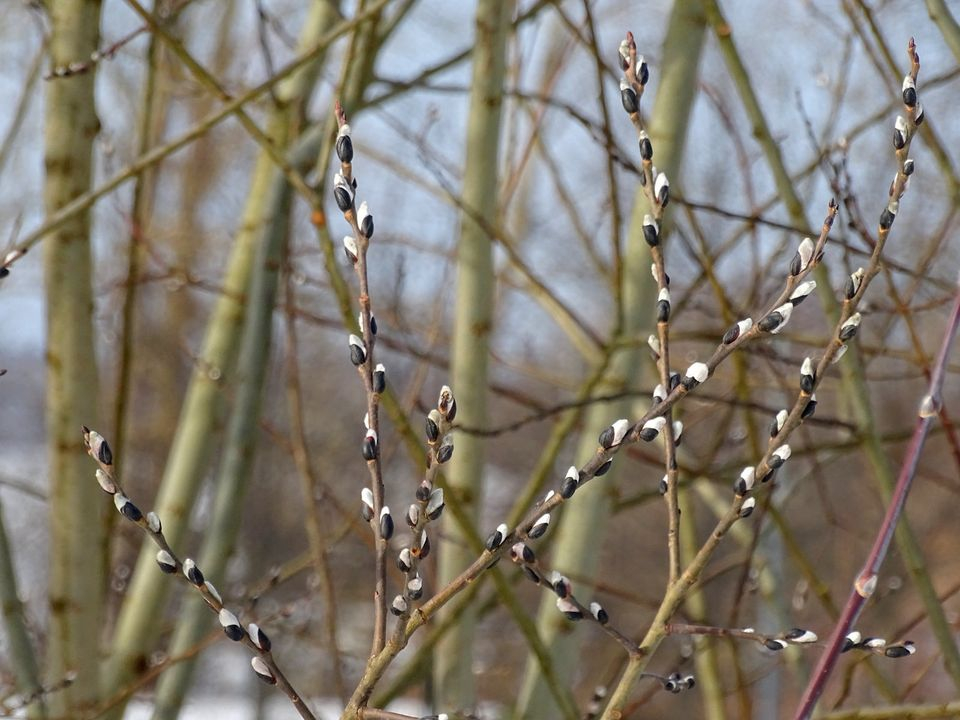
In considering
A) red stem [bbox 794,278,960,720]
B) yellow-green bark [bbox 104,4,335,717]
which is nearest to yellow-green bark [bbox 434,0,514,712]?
yellow-green bark [bbox 104,4,335,717]

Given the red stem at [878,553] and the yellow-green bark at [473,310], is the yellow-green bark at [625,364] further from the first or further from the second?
the red stem at [878,553]

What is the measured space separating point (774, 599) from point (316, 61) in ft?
4.02

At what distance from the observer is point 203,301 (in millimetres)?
8336

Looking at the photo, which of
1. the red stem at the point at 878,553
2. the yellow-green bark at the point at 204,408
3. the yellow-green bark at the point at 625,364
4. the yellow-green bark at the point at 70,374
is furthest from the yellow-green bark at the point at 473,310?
the red stem at the point at 878,553

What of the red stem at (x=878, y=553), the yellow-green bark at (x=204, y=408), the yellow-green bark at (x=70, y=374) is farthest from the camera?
the yellow-green bark at (x=204, y=408)

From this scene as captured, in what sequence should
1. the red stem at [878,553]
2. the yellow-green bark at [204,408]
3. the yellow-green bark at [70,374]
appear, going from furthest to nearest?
1. the yellow-green bark at [204,408]
2. the yellow-green bark at [70,374]
3. the red stem at [878,553]

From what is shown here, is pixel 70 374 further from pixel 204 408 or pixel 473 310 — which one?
pixel 473 310

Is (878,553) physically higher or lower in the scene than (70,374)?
lower

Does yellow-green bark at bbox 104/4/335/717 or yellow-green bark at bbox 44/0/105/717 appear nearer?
yellow-green bark at bbox 44/0/105/717

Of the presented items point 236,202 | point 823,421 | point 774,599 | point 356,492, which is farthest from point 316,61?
point 356,492

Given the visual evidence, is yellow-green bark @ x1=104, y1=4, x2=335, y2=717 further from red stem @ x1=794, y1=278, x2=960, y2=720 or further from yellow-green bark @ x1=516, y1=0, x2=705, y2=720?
red stem @ x1=794, y1=278, x2=960, y2=720

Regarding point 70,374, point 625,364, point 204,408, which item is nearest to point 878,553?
point 625,364

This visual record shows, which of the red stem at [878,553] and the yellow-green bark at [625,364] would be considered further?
the yellow-green bark at [625,364]

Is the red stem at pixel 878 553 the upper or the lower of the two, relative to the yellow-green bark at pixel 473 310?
lower
